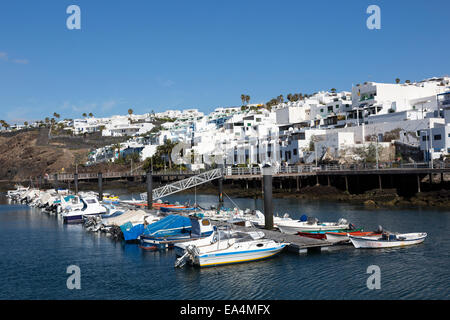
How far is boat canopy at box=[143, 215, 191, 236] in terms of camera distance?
1390 inches

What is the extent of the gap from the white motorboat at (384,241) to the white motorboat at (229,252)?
236 inches

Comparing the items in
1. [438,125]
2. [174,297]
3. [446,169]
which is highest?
[438,125]

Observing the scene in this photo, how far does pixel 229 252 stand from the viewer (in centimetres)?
2784

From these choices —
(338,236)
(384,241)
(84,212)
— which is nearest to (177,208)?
(84,212)

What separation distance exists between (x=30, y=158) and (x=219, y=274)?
15513 centimetres

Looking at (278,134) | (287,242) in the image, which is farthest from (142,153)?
(287,242)

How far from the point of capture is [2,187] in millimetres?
135875

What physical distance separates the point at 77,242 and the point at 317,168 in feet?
162

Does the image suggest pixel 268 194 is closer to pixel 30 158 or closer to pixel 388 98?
pixel 388 98

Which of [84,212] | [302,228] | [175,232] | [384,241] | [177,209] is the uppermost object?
[84,212]

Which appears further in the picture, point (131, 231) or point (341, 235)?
point (131, 231)

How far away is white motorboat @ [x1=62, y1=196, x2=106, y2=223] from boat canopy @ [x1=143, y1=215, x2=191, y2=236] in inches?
713

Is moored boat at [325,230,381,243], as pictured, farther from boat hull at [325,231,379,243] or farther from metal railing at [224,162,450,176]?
metal railing at [224,162,450,176]

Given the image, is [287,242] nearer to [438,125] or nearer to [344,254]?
[344,254]
